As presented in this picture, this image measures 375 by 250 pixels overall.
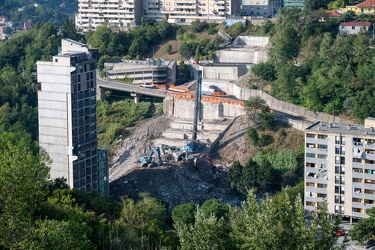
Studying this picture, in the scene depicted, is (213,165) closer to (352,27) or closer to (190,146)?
(190,146)

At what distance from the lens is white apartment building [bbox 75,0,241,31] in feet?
179

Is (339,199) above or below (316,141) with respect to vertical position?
below

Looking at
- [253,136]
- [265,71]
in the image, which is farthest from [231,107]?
[253,136]

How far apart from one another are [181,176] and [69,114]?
6261 millimetres

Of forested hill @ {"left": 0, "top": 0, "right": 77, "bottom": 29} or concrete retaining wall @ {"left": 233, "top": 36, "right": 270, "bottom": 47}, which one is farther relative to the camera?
forested hill @ {"left": 0, "top": 0, "right": 77, "bottom": 29}

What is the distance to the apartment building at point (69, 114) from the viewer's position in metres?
30.6

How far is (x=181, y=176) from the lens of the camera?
115 ft

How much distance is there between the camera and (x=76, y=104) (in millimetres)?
30891

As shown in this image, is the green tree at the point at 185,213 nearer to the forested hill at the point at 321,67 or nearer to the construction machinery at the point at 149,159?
the construction machinery at the point at 149,159

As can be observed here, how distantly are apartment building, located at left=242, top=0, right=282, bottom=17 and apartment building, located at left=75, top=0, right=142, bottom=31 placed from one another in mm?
6943

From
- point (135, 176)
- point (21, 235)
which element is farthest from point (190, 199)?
point (21, 235)

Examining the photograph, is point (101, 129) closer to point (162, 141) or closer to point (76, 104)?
point (162, 141)

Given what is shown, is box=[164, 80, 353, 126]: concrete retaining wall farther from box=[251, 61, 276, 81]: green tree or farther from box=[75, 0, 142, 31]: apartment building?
box=[75, 0, 142, 31]: apartment building

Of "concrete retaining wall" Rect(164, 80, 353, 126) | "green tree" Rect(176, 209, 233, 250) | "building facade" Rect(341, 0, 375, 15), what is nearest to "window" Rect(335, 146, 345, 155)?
"concrete retaining wall" Rect(164, 80, 353, 126)
